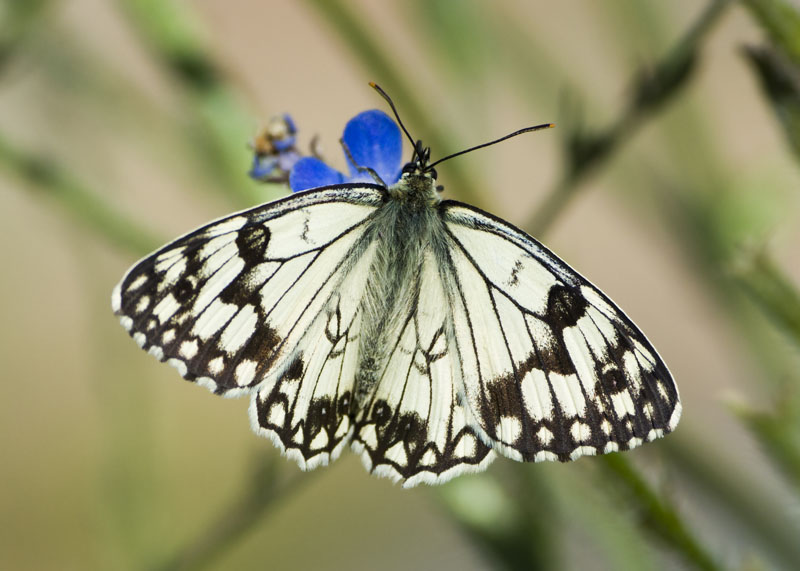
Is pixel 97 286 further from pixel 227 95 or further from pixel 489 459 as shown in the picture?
pixel 489 459

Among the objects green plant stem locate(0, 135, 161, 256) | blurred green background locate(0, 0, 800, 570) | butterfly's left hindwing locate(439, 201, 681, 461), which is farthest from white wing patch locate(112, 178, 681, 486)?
green plant stem locate(0, 135, 161, 256)

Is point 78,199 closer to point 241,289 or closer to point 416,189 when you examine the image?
point 241,289

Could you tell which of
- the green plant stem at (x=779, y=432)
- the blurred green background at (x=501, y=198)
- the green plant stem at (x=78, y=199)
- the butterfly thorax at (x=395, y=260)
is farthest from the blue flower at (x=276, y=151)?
the green plant stem at (x=779, y=432)

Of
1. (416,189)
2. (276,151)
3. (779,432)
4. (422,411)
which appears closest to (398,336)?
(422,411)

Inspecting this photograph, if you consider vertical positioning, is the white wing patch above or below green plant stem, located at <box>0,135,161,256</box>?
below

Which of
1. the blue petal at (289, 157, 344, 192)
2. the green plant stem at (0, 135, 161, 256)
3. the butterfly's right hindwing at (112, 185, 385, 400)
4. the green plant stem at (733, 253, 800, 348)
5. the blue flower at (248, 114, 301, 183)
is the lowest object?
the green plant stem at (733, 253, 800, 348)

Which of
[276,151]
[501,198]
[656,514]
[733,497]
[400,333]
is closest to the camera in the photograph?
[656,514]

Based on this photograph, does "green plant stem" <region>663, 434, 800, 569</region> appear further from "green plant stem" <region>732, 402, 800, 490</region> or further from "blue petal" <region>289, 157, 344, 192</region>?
"blue petal" <region>289, 157, 344, 192</region>
